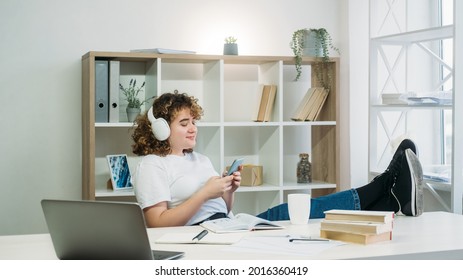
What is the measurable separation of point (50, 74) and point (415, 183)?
2171mm

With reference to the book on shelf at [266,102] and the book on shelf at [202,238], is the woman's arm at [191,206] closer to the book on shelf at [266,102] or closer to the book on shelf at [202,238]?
the book on shelf at [202,238]

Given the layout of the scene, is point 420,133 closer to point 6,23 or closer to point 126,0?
point 126,0

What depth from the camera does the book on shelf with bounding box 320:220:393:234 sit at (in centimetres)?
203

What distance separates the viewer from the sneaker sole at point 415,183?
2.61 meters

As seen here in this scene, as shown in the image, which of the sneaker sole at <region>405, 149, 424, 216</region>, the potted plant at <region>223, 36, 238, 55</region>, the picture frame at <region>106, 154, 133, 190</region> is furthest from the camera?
the potted plant at <region>223, 36, 238, 55</region>

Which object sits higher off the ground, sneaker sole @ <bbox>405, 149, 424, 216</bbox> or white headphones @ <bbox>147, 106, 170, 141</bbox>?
white headphones @ <bbox>147, 106, 170, 141</bbox>

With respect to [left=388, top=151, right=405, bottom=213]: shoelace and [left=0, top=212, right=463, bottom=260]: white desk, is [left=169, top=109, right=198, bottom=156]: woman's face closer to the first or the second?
[left=0, top=212, right=463, bottom=260]: white desk

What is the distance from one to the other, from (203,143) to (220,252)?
222cm

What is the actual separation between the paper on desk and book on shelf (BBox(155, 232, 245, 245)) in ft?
0.15

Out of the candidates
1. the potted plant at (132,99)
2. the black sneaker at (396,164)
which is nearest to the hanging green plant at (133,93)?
the potted plant at (132,99)

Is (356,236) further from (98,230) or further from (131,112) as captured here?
(131,112)

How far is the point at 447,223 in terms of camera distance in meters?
2.40

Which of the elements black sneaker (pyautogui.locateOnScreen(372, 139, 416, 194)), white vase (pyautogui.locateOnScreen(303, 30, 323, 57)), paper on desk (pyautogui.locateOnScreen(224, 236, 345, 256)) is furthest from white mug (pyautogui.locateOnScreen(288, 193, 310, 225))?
white vase (pyautogui.locateOnScreen(303, 30, 323, 57))

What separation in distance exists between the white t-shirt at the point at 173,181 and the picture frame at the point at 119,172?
2.87 feet
